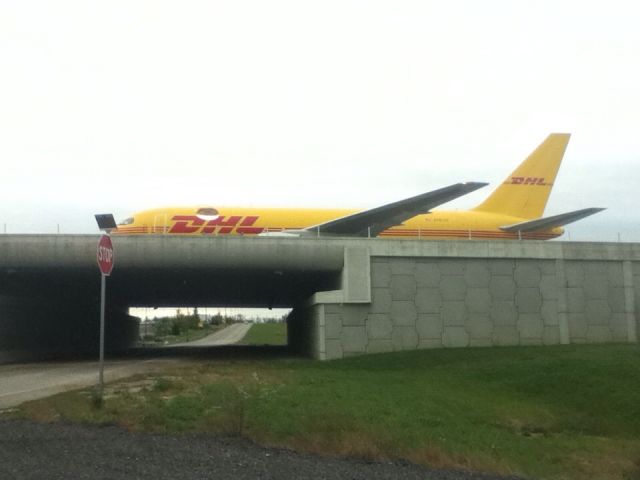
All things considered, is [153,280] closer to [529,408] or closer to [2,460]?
[529,408]

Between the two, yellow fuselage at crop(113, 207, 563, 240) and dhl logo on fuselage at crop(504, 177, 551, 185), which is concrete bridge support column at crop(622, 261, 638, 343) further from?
dhl logo on fuselage at crop(504, 177, 551, 185)

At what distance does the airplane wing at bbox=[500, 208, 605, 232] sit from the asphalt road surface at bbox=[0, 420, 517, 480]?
29.1 metres

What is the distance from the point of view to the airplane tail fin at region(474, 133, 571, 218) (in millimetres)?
43125

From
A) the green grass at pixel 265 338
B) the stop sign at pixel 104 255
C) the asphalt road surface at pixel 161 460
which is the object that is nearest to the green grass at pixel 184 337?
the green grass at pixel 265 338

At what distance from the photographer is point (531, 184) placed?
43531mm

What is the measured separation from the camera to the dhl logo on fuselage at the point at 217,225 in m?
37.8

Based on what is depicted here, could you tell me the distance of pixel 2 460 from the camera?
8.68 m

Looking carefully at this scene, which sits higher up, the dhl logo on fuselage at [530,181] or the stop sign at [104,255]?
the dhl logo on fuselage at [530,181]

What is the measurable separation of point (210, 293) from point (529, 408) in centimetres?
3276

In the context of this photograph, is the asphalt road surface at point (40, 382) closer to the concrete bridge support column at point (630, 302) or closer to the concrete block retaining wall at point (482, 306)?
the concrete block retaining wall at point (482, 306)

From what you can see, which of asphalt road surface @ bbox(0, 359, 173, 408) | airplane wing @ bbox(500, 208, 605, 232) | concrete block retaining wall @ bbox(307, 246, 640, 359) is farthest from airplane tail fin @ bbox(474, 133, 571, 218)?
asphalt road surface @ bbox(0, 359, 173, 408)

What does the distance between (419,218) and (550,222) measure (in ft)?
23.7

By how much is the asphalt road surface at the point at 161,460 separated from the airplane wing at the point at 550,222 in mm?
29080

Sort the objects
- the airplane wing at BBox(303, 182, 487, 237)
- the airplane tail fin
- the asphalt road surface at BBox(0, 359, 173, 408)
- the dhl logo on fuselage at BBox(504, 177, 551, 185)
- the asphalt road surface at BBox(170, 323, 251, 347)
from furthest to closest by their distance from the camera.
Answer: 1. the asphalt road surface at BBox(170, 323, 251, 347)
2. the dhl logo on fuselage at BBox(504, 177, 551, 185)
3. the airplane tail fin
4. the airplane wing at BBox(303, 182, 487, 237)
5. the asphalt road surface at BBox(0, 359, 173, 408)
